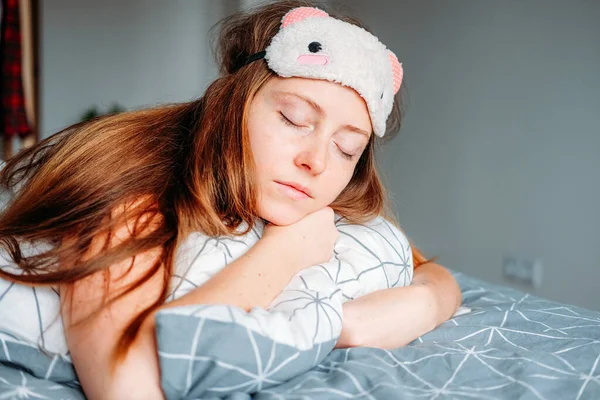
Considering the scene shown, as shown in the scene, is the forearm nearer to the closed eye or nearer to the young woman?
the young woman

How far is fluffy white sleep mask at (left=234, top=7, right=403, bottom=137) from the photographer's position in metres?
1.06

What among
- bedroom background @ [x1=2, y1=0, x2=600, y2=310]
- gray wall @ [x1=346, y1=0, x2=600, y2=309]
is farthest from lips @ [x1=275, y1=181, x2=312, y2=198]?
gray wall @ [x1=346, y1=0, x2=600, y2=309]

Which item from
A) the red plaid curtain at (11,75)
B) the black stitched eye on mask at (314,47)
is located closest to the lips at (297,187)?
the black stitched eye on mask at (314,47)

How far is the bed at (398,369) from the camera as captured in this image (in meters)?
0.75

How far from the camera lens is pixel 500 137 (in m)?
2.74

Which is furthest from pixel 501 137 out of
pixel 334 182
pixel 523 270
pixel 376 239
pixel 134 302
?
pixel 134 302

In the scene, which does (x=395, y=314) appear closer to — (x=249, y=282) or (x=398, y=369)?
(x=398, y=369)

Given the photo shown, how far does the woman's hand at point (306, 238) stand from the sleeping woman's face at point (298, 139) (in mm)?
20

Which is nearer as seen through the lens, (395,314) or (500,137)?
(395,314)

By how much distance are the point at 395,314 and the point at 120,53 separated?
3.80 meters

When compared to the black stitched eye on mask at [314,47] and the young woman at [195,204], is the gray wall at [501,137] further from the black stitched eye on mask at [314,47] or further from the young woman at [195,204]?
the black stitched eye on mask at [314,47]

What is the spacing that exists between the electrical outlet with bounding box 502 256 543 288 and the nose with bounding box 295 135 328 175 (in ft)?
6.23

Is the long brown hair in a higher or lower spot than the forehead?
lower

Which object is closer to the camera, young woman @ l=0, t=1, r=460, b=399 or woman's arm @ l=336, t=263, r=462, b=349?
young woman @ l=0, t=1, r=460, b=399
